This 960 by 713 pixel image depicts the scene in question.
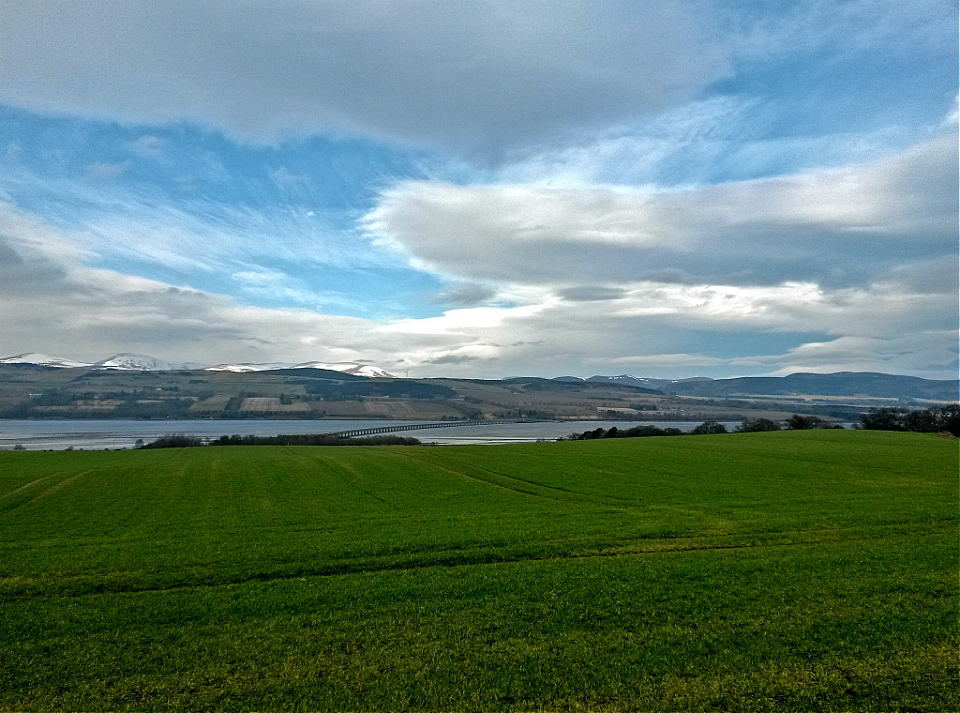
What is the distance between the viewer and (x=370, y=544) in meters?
22.5

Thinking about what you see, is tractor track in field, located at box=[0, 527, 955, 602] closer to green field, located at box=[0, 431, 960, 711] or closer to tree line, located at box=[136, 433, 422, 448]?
green field, located at box=[0, 431, 960, 711]

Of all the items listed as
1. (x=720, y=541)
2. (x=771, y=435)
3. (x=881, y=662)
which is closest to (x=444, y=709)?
(x=881, y=662)

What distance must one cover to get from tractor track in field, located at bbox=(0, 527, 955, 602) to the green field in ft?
0.34

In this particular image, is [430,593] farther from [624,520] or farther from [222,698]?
[624,520]

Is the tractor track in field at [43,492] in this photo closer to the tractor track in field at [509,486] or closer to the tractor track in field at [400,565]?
the tractor track in field at [400,565]

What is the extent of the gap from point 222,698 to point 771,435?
9471cm

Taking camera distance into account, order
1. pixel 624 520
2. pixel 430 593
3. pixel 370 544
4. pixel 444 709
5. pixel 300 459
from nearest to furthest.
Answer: pixel 444 709 → pixel 430 593 → pixel 370 544 → pixel 624 520 → pixel 300 459

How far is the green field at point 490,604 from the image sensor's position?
1075 cm

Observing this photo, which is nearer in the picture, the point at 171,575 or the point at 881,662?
the point at 881,662

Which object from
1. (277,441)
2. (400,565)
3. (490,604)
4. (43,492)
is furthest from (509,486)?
(277,441)

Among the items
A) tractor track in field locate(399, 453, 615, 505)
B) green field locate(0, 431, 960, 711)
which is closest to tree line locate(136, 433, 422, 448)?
tractor track in field locate(399, 453, 615, 505)

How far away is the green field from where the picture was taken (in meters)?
10.8

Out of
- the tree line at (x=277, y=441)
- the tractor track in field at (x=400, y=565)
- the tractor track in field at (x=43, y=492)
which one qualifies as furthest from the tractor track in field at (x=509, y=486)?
the tree line at (x=277, y=441)

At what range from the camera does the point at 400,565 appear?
19.7 meters
